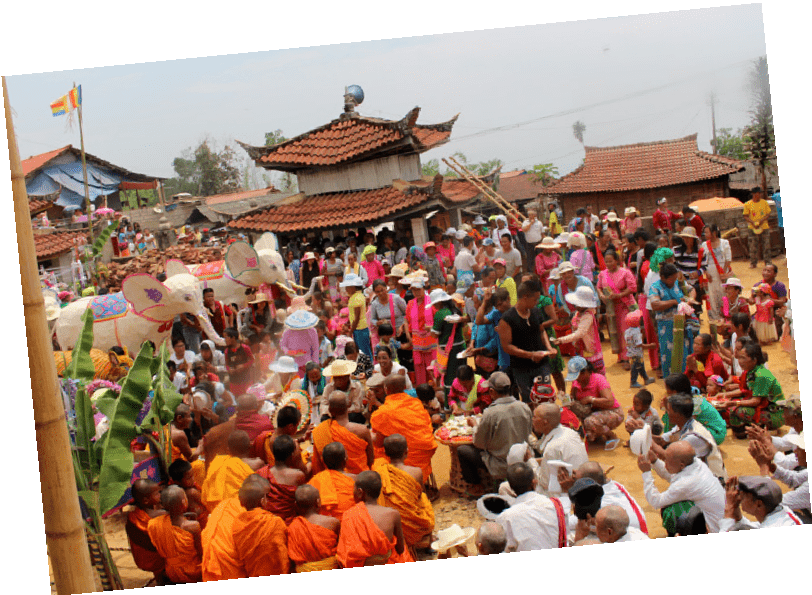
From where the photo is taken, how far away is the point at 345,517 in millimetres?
5254

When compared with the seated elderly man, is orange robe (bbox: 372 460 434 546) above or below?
below

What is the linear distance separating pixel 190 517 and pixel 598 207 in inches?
232

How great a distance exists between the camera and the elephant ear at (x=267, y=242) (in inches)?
381

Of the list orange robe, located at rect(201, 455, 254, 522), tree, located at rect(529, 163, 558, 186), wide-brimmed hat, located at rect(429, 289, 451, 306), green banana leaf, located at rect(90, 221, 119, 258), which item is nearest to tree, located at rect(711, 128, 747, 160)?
tree, located at rect(529, 163, 558, 186)

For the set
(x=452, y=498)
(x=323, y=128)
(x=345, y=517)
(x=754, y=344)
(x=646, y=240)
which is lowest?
(x=452, y=498)

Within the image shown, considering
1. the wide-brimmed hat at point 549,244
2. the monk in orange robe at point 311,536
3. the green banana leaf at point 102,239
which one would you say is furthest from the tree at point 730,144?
the green banana leaf at point 102,239

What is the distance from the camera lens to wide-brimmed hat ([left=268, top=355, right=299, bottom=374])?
7.92 meters

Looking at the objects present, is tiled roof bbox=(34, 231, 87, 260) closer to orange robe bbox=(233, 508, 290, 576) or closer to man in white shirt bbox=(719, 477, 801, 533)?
orange robe bbox=(233, 508, 290, 576)

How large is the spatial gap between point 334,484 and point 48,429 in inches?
83.2

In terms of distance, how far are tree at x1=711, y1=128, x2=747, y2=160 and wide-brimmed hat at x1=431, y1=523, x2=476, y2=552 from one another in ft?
14.6

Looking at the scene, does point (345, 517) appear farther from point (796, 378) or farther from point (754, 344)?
point (796, 378)

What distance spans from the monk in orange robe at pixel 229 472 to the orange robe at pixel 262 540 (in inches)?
24.7

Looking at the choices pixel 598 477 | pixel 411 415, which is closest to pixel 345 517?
pixel 411 415

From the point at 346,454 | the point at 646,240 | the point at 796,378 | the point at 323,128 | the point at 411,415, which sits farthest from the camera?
the point at 646,240
